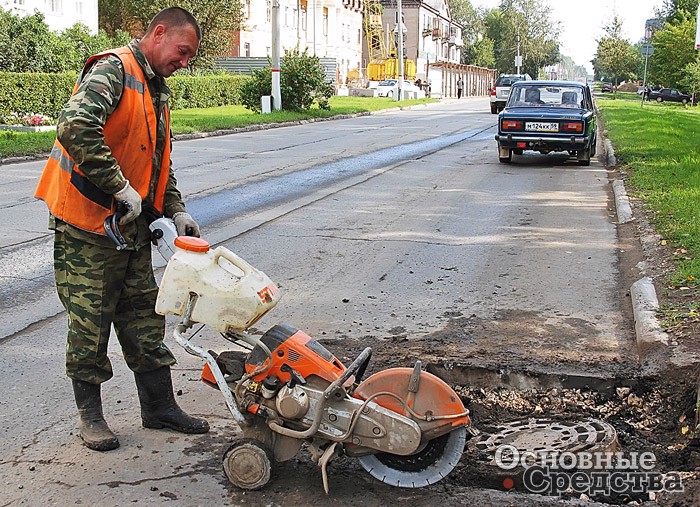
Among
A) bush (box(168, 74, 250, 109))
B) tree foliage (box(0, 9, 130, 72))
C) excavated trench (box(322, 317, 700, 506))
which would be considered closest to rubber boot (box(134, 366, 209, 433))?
excavated trench (box(322, 317, 700, 506))

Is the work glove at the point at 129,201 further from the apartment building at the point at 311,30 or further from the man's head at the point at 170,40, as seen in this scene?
the apartment building at the point at 311,30

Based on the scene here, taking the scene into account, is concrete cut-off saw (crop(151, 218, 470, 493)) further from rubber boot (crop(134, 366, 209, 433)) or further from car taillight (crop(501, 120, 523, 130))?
car taillight (crop(501, 120, 523, 130))

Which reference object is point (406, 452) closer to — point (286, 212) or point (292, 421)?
point (292, 421)

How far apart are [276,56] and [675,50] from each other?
1156 inches

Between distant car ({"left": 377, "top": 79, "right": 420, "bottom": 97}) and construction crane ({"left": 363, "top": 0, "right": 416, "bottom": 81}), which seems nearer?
distant car ({"left": 377, "top": 79, "right": 420, "bottom": 97})

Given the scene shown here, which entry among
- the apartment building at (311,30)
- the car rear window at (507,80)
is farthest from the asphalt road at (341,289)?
the apartment building at (311,30)

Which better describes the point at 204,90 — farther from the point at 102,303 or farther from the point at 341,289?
the point at 102,303

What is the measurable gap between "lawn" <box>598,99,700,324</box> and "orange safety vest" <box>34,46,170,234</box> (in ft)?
13.0

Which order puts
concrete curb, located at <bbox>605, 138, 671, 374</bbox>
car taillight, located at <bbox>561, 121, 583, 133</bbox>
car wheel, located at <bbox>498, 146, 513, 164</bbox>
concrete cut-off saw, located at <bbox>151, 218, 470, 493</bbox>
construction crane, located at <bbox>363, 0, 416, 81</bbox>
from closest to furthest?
concrete cut-off saw, located at <bbox>151, 218, 470, 493</bbox>, concrete curb, located at <bbox>605, 138, 671, 374</bbox>, car taillight, located at <bbox>561, 121, 583, 133</bbox>, car wheel, located at <bbox>498, 146, 513, 164</bbox>, construction crane, located at <bbox>363, 0, 416, 81</bbox>

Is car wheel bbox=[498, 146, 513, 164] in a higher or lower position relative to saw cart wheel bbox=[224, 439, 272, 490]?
higher

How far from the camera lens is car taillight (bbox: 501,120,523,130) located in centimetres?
1689

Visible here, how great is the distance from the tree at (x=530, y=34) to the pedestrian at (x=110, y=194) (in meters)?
115

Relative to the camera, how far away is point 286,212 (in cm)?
1086

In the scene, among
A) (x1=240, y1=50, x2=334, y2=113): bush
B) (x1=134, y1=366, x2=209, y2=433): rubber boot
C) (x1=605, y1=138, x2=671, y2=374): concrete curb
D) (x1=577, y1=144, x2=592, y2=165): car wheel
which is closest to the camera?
(x1=134, y1=366, x2=209, y2=433): rubber boot
